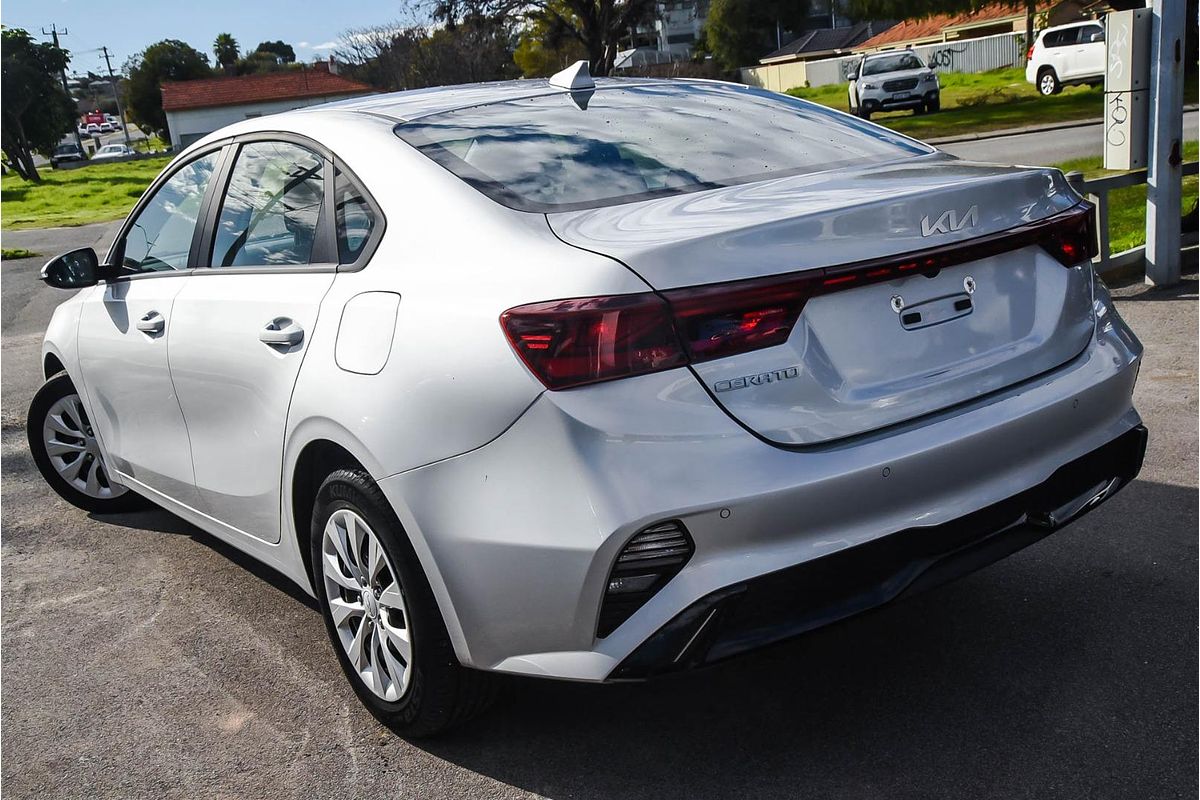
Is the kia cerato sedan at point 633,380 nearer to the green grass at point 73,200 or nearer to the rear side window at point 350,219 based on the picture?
the rear side window at point 350,219

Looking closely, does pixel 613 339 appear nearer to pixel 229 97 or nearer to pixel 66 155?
pixel 229 97

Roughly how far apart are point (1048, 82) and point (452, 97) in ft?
108

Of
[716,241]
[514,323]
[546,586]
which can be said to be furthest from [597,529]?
[716,241]

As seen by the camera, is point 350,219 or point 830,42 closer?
point 350,219

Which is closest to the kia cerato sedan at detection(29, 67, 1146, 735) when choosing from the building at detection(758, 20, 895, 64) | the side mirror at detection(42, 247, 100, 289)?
the side mirror at detection(42, 247, 100, 289)

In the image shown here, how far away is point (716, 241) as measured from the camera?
101 inches

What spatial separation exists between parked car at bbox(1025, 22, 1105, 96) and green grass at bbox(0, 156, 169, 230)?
24.9 meters

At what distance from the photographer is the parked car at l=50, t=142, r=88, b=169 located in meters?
86.4

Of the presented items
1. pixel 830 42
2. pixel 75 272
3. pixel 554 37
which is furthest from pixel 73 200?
pixel 830 42

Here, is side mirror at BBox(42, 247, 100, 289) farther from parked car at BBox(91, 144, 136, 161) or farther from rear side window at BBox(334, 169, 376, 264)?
parked car at BBox(91, 144, 136, 161)

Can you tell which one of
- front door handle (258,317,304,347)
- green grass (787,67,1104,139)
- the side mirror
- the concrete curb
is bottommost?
green grass (787,67,1104,139)

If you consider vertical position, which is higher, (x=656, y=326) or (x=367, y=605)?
(x=656, y=326)

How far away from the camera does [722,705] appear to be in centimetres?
326

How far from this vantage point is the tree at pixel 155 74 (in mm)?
108750
